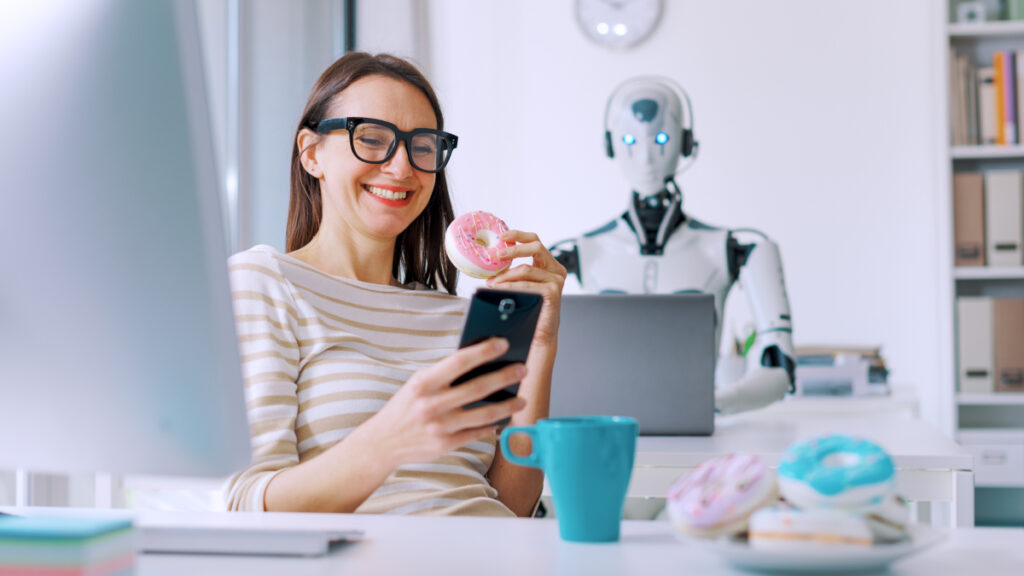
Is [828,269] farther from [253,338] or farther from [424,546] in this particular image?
[424,546]

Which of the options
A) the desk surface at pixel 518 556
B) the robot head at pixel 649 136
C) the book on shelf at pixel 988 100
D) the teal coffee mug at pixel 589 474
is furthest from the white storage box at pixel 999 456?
the teal coffee mug at pixel 589 474

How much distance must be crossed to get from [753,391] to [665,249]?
0.39 meters

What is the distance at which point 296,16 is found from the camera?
10.8ft

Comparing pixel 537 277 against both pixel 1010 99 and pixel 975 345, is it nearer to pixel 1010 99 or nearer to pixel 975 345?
pixel 975 345

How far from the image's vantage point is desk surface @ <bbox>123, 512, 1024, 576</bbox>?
0.62m

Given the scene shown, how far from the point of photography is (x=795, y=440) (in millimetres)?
1536

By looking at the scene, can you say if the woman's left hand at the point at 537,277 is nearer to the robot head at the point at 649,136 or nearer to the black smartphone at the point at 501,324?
the black smartphone at the point at 501,324

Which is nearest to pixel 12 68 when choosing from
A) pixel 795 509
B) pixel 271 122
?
pixel 795 509

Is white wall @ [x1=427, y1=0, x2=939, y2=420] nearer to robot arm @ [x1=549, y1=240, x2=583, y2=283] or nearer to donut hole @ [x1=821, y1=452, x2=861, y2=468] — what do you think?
robot arm @ [x1=549, y1=240, x2=583, y2=283]

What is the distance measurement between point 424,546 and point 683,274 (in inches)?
58.0

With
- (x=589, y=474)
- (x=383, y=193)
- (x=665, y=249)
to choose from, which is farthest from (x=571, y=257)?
(x=589, y=474)

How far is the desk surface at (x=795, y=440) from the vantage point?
53.1 inches

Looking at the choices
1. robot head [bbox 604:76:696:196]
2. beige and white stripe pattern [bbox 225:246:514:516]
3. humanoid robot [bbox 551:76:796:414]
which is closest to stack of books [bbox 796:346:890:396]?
humanoid robot [bbox 551:76:796:414]

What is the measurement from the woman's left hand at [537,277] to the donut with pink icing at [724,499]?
1.74ft
